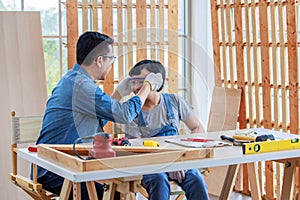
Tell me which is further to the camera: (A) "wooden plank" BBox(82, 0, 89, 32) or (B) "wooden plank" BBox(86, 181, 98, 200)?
(A) "wooden plank" BBox(82, 0, 89, 32)

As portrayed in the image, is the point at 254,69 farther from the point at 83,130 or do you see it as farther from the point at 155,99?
the point at 83,130

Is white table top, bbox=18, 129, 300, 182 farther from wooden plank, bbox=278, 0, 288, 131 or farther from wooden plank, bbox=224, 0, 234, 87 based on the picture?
wooden plank, bbox=224, 0, 234, 87

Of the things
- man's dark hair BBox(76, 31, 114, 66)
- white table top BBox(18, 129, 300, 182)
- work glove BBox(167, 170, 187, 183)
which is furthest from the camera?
work glove BBox(167, 170, 187, 183)

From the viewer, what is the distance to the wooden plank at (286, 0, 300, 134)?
16.4ft

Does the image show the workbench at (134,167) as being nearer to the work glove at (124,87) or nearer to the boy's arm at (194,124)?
the boy's arm at (194,124)

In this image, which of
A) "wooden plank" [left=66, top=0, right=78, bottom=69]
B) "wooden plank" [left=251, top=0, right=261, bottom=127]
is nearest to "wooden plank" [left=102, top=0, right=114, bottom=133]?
"wooden plank" [left=66, top=0, right=78, bottom=69]

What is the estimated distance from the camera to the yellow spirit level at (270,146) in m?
3.56

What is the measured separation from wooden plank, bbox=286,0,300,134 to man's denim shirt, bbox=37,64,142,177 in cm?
191

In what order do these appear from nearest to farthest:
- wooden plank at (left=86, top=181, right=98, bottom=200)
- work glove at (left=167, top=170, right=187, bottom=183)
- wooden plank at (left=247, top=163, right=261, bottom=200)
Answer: wooden plank at (left=86, top=181, right=98, bottom=200) → work glove at (left=167, top=170, right=187, bottom=183) → wooden plank at (left=247, top=163, right=261, bottom=200)

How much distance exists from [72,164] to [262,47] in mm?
2716

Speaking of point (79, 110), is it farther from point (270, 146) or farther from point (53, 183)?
point (270, 146)

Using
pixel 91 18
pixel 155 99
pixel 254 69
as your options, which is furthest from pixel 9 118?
pixel 254 69

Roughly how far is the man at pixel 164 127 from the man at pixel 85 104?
15cm

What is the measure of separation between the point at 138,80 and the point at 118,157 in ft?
2.08
